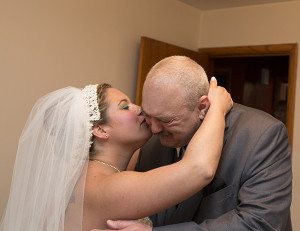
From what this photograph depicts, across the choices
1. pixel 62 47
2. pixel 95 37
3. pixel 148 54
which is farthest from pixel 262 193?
pixel 148 54

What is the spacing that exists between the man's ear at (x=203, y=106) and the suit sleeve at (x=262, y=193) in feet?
0.65

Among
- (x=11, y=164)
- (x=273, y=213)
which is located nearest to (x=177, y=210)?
(x=273, y=213)

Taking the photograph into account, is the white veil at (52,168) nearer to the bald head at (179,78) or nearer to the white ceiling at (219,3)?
the bald head at (179,78)

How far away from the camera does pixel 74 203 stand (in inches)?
52.9

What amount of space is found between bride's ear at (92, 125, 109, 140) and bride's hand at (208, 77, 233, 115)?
378mm

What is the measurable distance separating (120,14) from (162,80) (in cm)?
205

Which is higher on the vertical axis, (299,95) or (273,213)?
(299,95)

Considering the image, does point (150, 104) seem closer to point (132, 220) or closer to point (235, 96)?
point (132, 220)

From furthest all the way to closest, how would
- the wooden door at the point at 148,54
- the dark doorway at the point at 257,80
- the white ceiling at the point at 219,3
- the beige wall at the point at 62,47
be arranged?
1. the dark doorway at the point at 257,80
2. the white ceiling at the point at 219,3
3. the wooden door at the point at 148,54
4. the beige wall at the point at 62,47

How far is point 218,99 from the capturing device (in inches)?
54.2

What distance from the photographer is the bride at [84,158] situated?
4.04 feet

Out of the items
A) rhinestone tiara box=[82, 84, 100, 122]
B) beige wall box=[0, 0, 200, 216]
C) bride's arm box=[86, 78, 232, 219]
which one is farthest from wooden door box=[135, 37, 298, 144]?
bride's arm box=[86, 78, 232, 219]

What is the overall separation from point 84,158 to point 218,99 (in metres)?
0.49

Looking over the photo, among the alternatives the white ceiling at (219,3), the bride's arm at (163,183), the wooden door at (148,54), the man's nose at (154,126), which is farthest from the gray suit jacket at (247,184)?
the white ceiling at (219,3)
